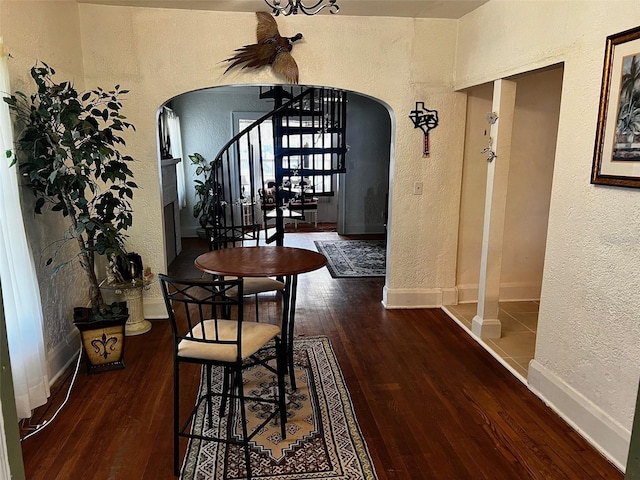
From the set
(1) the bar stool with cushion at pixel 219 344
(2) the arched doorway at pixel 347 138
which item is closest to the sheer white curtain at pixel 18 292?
(1) the bar stool with cushion at pixel 219 344

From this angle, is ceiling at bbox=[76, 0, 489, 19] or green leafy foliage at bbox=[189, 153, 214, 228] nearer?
ceiling at bbox=[76, 0, 489, 19]

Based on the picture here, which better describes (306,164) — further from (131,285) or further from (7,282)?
(7,282)

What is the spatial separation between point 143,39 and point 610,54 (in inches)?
124

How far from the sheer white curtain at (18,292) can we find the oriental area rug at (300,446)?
0.90m

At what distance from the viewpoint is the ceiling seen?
3.35 meters

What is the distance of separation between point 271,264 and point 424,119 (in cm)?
232

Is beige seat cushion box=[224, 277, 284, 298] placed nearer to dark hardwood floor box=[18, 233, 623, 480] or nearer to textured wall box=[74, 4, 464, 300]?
dark hardwood floor box=[18, 233, 623, 480]

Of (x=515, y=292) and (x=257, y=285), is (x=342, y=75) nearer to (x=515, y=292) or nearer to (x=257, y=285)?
(x=257, y=285)

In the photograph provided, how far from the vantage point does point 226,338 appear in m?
2.10

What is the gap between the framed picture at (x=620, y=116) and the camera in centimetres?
198

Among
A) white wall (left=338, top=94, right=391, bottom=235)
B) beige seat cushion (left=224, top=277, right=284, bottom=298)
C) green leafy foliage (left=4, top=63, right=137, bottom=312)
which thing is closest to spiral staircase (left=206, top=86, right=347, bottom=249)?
white wall (left=338, top=94, right=391, bottom=235)

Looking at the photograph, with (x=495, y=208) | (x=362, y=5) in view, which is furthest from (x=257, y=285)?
(x=362, y=5)

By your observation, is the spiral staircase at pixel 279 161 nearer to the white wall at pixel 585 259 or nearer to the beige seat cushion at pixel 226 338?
Answer: the beige seat cushion at pixel 226 338

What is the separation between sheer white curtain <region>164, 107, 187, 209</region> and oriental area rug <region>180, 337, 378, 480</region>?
470cm
